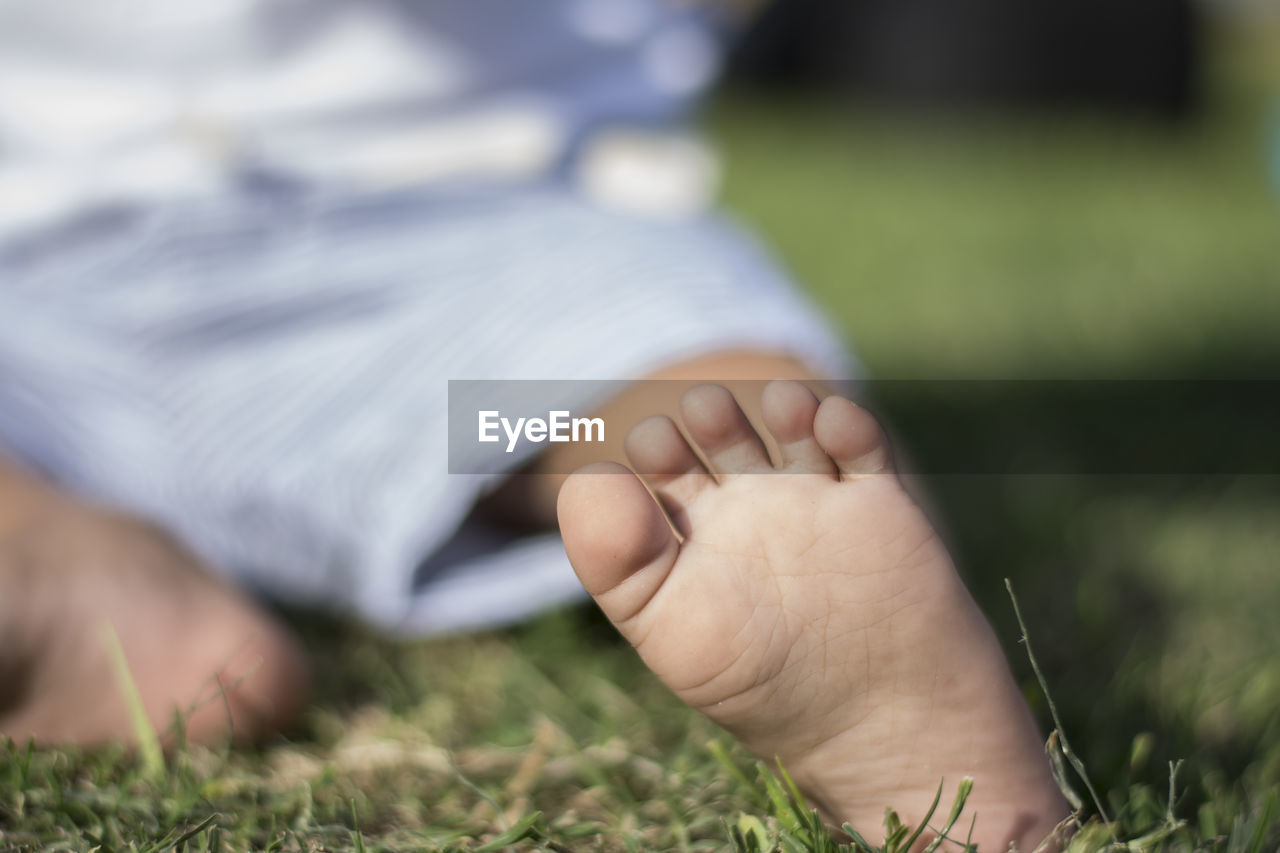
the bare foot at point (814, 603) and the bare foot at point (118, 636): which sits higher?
the bare foot at point (814, 603)

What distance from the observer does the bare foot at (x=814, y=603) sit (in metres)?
0.55

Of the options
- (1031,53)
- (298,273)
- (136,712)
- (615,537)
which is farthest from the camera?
(1031,53)

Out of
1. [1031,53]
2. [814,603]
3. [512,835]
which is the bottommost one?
[512,835]

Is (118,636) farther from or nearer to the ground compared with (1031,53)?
nearer to the ground

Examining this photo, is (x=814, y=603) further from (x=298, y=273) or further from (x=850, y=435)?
(x=298, y=273)

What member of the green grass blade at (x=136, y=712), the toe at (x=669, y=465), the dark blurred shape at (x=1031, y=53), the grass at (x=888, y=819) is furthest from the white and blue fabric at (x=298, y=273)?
the dark blurred shape at (x=1031, y=53)

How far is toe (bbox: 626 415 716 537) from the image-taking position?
57cm

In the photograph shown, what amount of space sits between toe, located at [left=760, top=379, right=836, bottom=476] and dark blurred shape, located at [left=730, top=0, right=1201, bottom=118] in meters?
3.76

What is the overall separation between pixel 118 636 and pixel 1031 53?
13.4ft

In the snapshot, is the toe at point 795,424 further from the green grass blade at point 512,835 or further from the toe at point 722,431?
the green grass blade at point 512,835

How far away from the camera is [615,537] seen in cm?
54

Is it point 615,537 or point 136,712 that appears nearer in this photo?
point 615,537

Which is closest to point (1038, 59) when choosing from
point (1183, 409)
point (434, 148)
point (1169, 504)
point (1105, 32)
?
point (1105, 32)

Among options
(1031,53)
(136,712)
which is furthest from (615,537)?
(1031,53)
